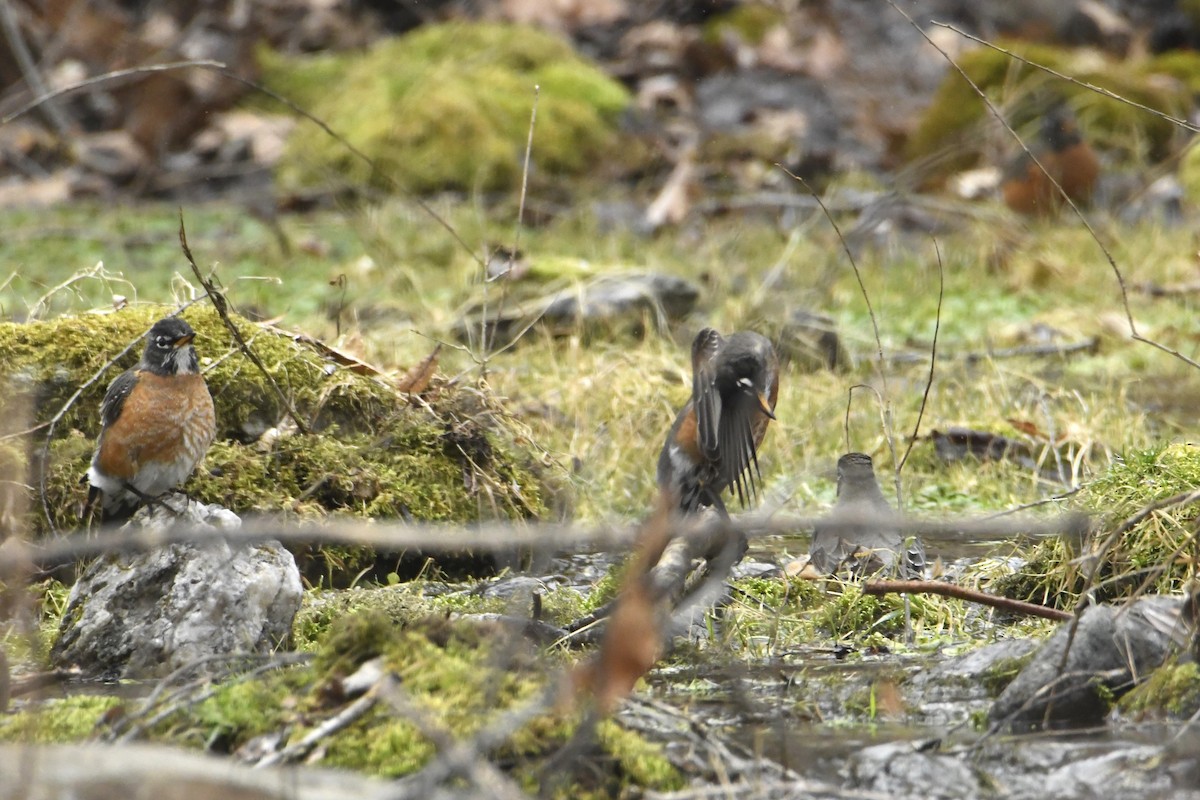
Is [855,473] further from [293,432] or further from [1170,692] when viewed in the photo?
[293,432]

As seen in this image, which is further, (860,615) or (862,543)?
(862,543)

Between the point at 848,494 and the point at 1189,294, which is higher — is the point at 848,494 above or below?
above

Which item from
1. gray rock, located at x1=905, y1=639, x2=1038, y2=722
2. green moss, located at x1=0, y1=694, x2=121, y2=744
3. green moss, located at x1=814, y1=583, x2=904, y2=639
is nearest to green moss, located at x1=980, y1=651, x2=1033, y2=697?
gray rock, located at x1=905, y1=639, x2=1038, y2=722

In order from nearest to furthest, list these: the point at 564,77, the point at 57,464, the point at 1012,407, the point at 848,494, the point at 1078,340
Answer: the point at 848,494 < the point at 57,464 < the point at 1012,407 < the point at 1078,340 < the point at 564,77

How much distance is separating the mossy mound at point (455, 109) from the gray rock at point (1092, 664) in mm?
7363

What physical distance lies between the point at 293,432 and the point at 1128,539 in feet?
9.34

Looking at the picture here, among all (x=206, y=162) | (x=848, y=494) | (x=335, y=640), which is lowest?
(x=206, y=162)

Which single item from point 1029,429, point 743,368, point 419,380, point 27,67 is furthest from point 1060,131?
point 27,67

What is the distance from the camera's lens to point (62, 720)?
324cm

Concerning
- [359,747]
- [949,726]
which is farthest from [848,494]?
[359,747]

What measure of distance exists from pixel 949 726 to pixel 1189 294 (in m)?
5.85

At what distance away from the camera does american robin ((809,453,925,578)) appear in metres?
4.51

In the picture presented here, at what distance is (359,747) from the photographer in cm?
295

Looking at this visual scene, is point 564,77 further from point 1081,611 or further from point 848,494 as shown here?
point 1081,611
